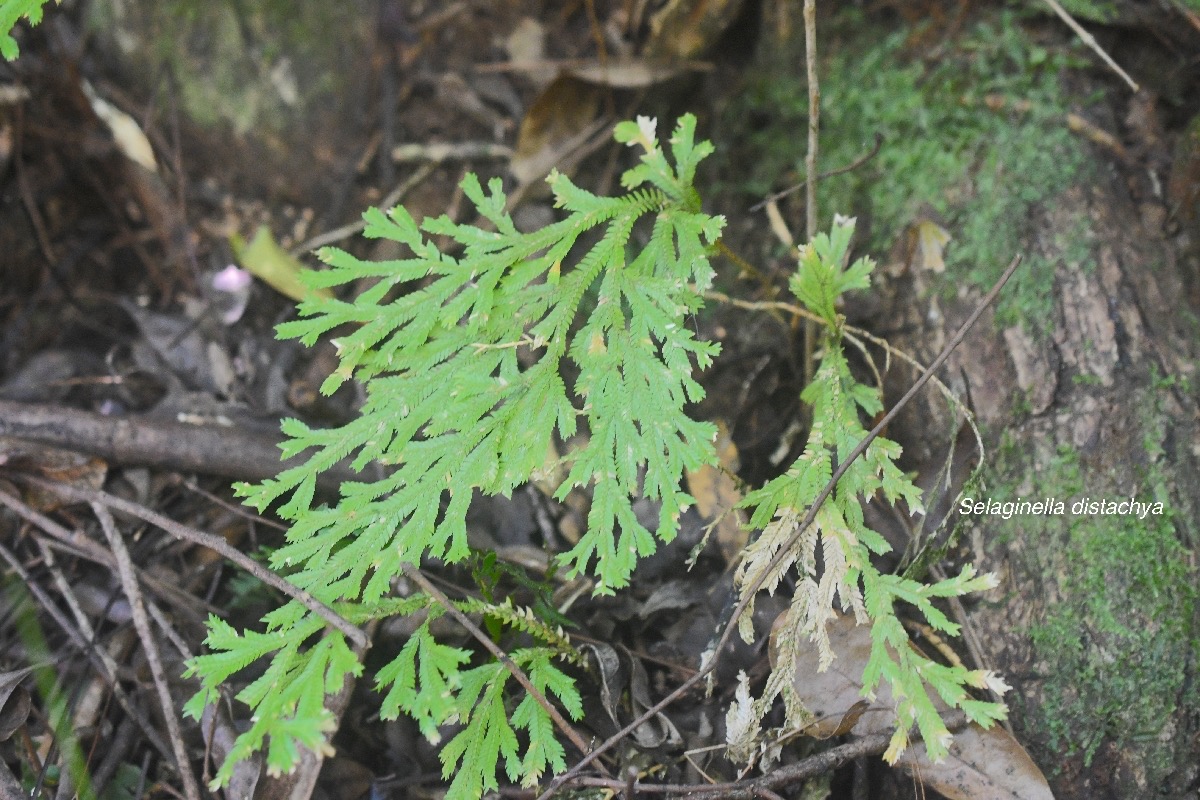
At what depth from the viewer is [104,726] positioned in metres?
2.35

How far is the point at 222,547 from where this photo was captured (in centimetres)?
209

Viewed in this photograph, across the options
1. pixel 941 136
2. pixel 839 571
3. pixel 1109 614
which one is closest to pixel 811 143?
pixel 941 136

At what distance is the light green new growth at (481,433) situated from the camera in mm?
1974

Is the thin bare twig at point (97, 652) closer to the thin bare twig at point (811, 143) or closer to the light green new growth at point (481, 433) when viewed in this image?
the light green new growth at point (481, 433)

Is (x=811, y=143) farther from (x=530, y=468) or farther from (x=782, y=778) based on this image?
(x=782, y=778)

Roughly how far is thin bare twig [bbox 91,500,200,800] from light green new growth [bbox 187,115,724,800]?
0.20 metres

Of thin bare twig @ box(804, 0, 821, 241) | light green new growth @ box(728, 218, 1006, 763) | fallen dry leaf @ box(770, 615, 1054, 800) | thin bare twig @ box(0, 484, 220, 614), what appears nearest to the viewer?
light green new growth @ box(728, 218, 1006, 763)

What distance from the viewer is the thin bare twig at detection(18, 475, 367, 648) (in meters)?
1.92

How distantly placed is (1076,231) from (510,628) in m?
2.08

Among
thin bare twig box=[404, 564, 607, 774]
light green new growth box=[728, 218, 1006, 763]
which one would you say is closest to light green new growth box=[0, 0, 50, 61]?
thin bare twig box=[404, 564, 607, 774]

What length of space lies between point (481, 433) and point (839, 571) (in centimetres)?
95

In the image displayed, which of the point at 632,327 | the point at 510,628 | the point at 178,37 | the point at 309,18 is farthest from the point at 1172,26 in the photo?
the point at 178,37

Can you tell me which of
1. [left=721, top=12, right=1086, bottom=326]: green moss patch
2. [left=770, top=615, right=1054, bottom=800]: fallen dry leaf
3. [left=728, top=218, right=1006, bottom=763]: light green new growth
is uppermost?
[left=721, top=12, right=1086, bottom=326]: green moss patch

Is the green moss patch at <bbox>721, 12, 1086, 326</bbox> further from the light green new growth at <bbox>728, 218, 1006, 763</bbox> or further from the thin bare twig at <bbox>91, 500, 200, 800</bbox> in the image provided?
the thin bare twig at <bbox>91, 500, 200, 800</bbox>
